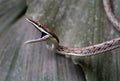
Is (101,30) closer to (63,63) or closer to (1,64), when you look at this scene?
(63,63)

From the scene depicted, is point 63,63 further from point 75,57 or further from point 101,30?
point 101,30

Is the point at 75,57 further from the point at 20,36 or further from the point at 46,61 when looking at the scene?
the point at 20,36

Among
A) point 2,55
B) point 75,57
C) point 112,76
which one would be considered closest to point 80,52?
point 75,57

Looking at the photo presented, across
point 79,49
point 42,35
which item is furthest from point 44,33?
point 79,49

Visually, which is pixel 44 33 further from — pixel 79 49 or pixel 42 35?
pixel 79 49

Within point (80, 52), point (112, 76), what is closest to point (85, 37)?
point (80, 52)

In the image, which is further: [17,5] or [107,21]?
[17,5]

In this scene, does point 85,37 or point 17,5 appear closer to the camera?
point 85,37

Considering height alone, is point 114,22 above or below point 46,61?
above
